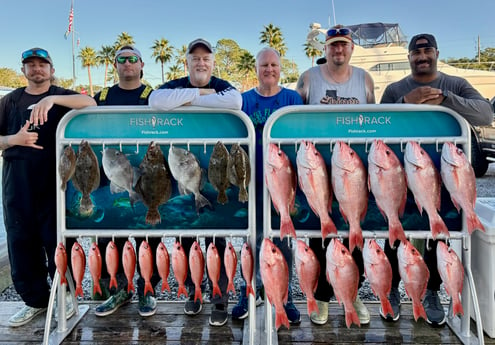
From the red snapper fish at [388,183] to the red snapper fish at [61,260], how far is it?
2.15 metres

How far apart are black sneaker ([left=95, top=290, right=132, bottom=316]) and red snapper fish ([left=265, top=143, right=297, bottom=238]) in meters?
1.66

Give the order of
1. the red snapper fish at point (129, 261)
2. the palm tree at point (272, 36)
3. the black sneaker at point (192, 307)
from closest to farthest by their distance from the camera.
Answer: the red snapper fish at point (129, 261), the black sneaker at point (192, 307), the palm tree at point (272, 36)

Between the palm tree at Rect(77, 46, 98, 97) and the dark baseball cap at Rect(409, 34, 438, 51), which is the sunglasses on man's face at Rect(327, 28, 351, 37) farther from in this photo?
the palm tree at Rect(77, 46, 98, 97)

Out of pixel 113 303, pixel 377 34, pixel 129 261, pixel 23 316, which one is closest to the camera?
pixel 129 261

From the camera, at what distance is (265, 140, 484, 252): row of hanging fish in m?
2.45

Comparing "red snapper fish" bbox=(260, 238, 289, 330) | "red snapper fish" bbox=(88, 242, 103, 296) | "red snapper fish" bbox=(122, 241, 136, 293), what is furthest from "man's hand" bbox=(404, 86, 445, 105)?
"red snapper fish" bbox=(88, 242, 103, 296)

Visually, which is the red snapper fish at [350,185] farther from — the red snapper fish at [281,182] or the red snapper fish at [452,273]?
the red snapper fish at [452,273]

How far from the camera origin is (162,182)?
2697 mm

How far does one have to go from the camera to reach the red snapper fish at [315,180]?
245cm

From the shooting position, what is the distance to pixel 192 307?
3221mm

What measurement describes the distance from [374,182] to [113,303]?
2299 millimetres

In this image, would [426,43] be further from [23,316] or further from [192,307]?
[23,316]

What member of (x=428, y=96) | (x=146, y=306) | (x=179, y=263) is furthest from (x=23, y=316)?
(x=428, y=96)

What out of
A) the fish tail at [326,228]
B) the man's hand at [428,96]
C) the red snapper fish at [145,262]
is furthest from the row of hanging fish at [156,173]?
the man's hand at [428,96]
